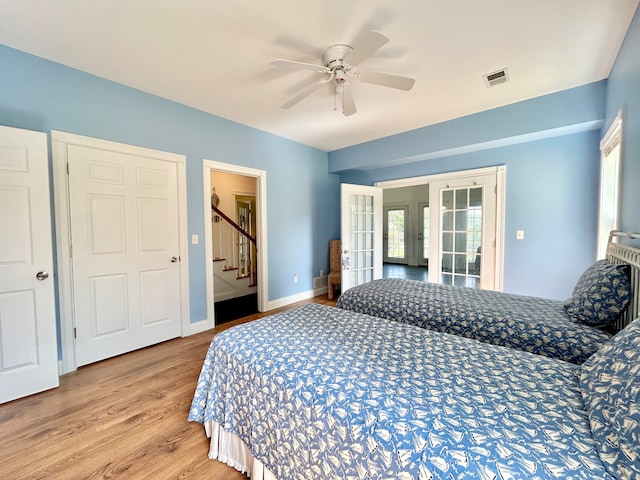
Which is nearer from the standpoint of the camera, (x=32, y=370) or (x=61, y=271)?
(x=32, y=370)

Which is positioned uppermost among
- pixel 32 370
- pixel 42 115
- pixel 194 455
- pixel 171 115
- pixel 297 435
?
pixel 171 115

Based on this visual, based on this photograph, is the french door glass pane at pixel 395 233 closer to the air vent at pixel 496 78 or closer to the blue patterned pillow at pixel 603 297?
the air vent at pixel 496 78

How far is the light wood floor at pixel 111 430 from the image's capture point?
1.39 meters

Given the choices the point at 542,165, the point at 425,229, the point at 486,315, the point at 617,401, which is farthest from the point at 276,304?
the point at 425,229

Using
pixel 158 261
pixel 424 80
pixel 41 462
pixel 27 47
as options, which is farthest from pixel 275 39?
pixel 41 462

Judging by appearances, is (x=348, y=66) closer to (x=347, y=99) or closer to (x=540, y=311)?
(x=347, y=99)

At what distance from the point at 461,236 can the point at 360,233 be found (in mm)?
1475

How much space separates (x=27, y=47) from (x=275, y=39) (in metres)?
1.85

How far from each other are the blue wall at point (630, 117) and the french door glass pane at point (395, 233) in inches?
259

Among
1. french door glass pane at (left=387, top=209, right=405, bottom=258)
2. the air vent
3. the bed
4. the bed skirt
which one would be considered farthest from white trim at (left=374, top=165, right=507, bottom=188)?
french door glass pane at (left=387, top=209, right=405, bottom=258)

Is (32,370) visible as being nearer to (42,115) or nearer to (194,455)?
(194,455)

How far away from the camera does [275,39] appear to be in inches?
74.7

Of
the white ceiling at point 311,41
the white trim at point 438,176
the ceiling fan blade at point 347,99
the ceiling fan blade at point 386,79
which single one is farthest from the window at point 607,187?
the ceiling fan blade at point 347,99

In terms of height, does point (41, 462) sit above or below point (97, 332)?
below
